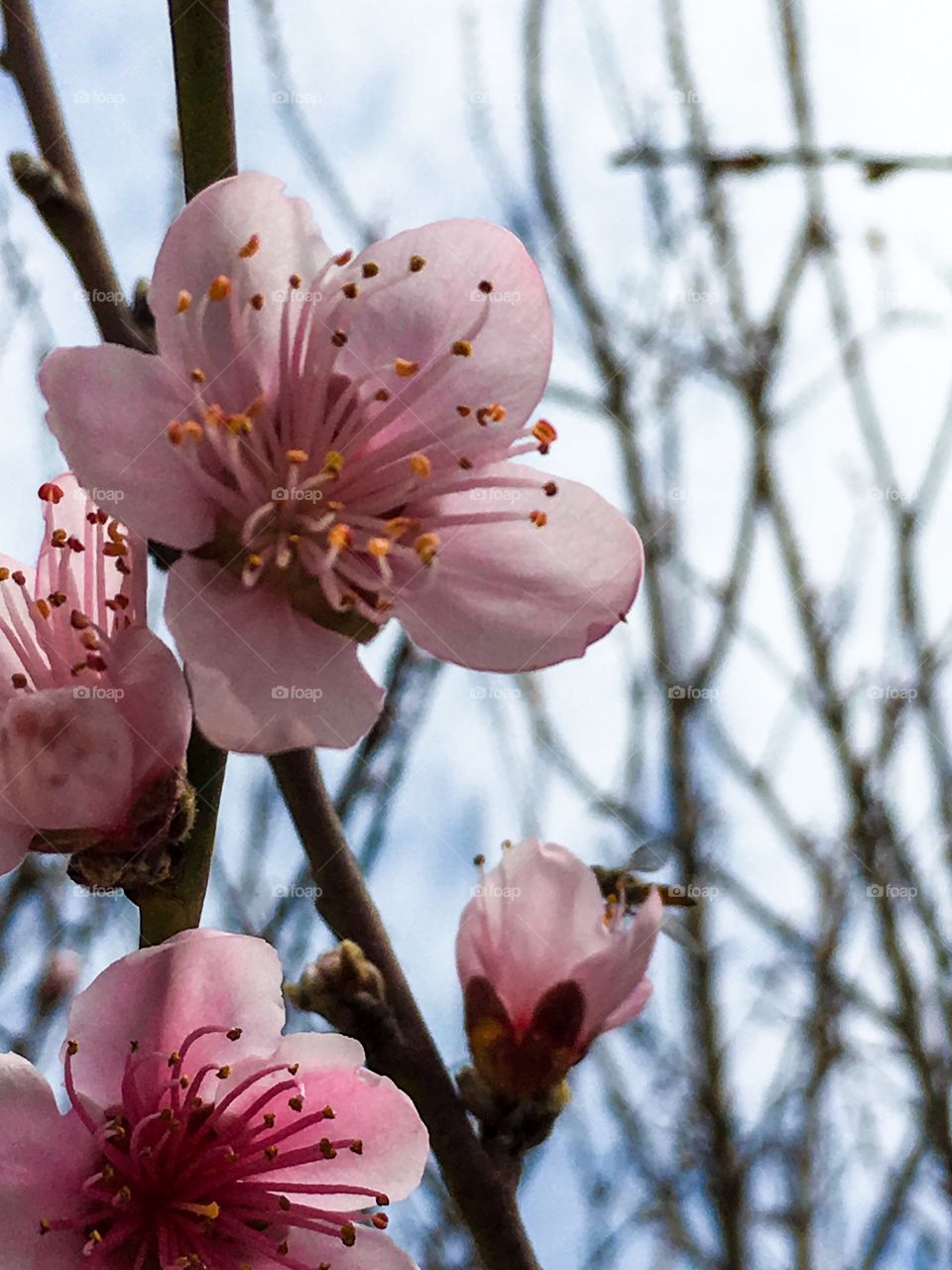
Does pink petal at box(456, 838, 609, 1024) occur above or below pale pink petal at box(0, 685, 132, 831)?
above

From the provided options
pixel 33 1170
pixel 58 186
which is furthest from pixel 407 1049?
pixel 58 186

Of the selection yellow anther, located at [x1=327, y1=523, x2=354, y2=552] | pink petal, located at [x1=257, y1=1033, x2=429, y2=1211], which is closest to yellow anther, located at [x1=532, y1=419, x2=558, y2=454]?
yellow anther, located at [x1=327, y1=523, x2=354, y2=552]

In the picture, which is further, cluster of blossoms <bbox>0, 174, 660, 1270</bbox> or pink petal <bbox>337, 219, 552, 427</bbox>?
pink petal <bbox>337, 219, 552, 427</bbox>

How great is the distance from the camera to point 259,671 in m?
0.90

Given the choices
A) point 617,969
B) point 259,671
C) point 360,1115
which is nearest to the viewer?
point 259,671

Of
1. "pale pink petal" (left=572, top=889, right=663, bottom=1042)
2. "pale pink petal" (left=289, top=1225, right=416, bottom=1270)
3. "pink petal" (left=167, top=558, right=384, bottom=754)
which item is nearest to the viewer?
"pink petal" (left=167, top=558, right=384, bottom=754)

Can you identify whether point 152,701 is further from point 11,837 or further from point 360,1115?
point 360,1115

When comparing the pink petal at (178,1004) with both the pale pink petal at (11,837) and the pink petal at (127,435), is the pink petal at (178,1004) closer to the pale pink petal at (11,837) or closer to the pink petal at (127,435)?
the pale pink petal at (11,837)

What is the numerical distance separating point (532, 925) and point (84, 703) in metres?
0.49

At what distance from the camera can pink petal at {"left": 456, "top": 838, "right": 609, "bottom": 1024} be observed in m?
1.21

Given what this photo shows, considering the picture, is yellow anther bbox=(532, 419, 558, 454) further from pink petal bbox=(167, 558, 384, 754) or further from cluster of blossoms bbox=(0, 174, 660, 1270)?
pink petal bbox=(167, 558, 384, 754)

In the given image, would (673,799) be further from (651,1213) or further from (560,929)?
(560,929)

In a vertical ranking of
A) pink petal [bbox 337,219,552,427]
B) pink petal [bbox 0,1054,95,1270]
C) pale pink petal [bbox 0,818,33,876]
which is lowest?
pink petal [bbox 0,1054,95,1270]

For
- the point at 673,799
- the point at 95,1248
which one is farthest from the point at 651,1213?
the point at 95,1248
